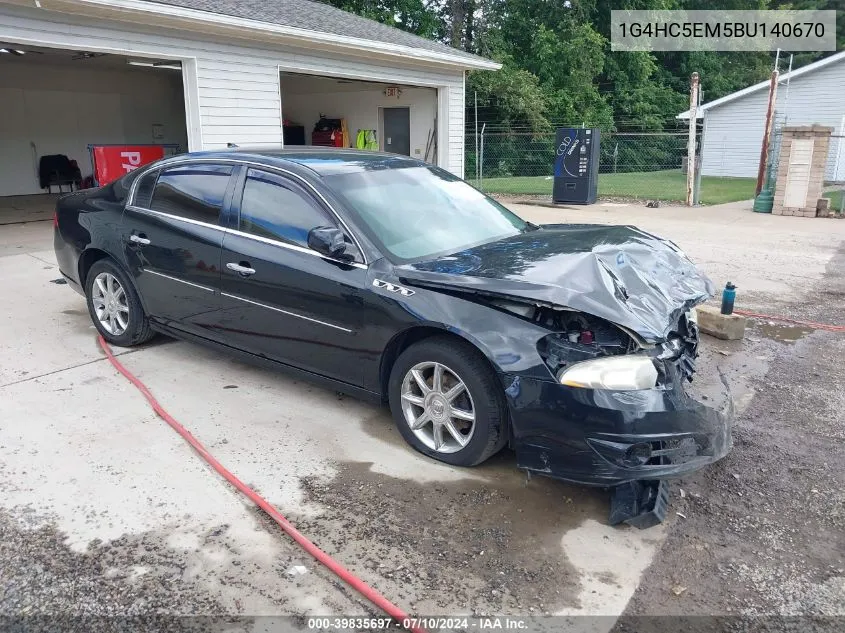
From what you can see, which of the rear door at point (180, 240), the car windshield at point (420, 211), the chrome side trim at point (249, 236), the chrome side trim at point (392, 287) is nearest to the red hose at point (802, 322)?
the car windshield at point (420, 211)

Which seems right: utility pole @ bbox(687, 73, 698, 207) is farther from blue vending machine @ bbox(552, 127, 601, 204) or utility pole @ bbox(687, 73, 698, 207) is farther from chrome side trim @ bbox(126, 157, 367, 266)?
chrome side trim @ bbox(126, 157, 367, 266)

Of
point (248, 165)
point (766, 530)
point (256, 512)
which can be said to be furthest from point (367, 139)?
point (766, 530)

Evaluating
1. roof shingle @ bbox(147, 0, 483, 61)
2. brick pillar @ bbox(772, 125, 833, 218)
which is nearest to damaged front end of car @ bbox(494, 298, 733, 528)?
roof shingle @ bbox(147, 0, 483, 61)

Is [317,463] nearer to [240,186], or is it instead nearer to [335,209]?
[335,209]

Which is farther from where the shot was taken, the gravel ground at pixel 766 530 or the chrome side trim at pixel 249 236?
the chrome side trim at pixel 249 236

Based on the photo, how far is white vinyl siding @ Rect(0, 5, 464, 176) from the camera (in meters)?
8.69

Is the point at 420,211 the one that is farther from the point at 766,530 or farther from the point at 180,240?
the point at 766,530

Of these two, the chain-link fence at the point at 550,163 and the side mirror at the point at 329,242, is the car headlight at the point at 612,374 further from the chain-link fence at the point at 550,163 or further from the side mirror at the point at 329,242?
the chain-link fence at the point at 550,163

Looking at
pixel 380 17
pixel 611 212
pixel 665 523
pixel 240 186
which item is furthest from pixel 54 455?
pixel 380 17

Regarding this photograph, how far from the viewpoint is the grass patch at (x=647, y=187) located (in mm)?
19289

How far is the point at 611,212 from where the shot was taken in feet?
50.6

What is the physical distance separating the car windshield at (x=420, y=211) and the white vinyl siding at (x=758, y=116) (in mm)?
24335

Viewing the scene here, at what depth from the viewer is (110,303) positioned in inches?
214

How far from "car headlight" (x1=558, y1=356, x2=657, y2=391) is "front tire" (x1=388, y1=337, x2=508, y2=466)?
0.42 metres
